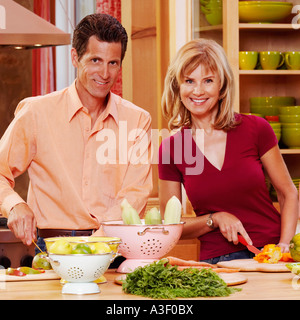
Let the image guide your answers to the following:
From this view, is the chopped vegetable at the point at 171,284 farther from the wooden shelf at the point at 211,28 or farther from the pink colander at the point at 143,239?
the wooden shelf at the point at 211,28

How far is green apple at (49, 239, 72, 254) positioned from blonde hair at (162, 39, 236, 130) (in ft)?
2.95

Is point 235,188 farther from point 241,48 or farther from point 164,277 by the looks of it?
point 241,48

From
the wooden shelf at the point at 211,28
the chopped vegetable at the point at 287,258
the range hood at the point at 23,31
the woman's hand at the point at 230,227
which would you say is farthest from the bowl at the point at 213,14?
the chopped vegetable at the point at 287,258

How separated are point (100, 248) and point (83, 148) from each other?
834 mm

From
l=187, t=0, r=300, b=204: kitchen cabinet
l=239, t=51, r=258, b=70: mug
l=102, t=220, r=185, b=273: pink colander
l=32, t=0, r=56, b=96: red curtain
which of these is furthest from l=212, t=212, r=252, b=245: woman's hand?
l=32, t=0, r=56, b=96: red curtain

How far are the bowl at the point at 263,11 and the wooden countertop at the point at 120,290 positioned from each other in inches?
77.0

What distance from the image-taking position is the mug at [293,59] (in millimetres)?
3531

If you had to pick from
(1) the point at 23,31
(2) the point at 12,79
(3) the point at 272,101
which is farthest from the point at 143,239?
(2) the point at 12,79

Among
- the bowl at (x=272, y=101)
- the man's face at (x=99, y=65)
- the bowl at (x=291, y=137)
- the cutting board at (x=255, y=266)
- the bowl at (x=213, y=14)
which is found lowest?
the cutting board at (x=255, y=266)

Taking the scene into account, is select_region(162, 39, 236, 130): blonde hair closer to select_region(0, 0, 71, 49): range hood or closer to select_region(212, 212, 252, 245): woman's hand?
select_region(212, 212, 252, 245): woman's hand

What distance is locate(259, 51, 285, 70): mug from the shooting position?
3.51 metres

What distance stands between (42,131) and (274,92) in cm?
170

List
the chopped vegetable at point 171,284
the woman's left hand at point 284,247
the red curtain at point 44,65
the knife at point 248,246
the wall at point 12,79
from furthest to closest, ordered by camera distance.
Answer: the wall at point 12,79 < the red curtain at point 44,65 < the woman's left hand at point 284,247 < the knife at point 248,246 < the chopped vegetable at point 171,284

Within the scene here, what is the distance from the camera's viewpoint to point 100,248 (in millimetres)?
1657
